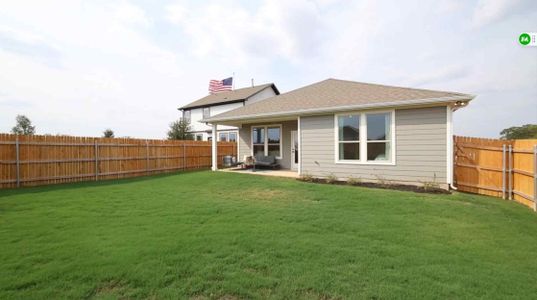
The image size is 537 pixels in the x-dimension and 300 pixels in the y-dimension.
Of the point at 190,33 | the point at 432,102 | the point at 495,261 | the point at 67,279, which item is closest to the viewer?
the point at 67,279

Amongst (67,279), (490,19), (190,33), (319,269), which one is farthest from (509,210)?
(190,33)

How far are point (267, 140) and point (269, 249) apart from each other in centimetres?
1025

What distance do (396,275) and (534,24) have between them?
9975 mm

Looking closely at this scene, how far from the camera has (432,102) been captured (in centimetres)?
771

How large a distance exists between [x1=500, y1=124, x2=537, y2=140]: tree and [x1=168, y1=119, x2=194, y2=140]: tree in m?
35.3

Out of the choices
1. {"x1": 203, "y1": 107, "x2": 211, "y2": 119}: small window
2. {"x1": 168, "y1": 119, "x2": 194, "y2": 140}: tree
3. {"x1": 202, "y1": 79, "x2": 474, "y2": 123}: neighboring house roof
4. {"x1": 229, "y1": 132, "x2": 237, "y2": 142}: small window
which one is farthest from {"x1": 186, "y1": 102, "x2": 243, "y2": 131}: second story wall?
{"x1": 202, "y1": 79, "x2": 474, "y2": 123}: neighboring house roof

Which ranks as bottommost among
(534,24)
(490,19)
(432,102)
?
(432,102)

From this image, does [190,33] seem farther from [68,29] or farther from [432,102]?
[432,102]

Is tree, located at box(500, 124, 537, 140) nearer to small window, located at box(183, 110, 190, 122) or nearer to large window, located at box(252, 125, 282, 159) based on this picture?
large window, located at box(252, 125, 282, 159)

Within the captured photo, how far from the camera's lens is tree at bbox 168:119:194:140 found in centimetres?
2733

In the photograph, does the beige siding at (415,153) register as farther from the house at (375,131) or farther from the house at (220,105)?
the house at (220,105)

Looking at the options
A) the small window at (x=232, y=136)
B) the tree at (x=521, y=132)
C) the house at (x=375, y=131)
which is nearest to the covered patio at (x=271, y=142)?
the house at (x=375, y=131)

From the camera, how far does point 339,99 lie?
394 inches

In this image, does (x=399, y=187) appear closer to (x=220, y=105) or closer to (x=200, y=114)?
(x=220, y=105)
